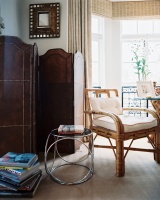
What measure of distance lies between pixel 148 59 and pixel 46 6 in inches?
96.0

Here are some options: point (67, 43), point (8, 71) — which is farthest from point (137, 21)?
point (8, 71)

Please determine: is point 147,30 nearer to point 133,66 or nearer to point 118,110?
point 133,66

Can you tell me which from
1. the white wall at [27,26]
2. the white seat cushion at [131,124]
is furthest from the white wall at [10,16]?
the white seat cushion at [131,124]

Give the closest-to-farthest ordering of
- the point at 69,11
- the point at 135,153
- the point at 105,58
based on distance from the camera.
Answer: the point at 135,153
the point at 69,11
the point at 105,58

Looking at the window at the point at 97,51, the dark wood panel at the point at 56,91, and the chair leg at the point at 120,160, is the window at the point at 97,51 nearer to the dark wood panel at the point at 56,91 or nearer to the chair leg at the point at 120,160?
the dark wood panel at the point at 56,91

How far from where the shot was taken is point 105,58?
12.7 ft

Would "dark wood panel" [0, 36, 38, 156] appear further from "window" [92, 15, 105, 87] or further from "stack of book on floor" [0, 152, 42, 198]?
"window" [92, 15, 105, 87]

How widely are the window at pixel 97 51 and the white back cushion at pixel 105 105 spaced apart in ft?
4.39

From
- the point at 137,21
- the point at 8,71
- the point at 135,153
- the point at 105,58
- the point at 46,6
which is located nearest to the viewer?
the point at 8,71

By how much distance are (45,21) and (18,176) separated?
222 cm

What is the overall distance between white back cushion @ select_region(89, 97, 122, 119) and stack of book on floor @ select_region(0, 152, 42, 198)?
3.29 feet

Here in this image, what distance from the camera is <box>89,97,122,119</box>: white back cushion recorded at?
2.38m

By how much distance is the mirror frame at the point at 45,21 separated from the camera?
2818 millimetres

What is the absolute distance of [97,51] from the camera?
3902 millimetres
